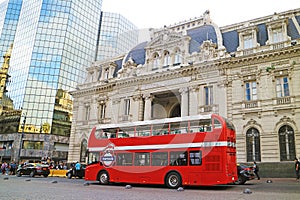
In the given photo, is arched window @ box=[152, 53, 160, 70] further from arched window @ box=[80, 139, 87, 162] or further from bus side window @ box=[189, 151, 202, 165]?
bus side window @ box=[189, 151, 202, 165]

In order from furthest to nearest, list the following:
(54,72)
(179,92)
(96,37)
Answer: (96,37) < (54,72) < (179,92)

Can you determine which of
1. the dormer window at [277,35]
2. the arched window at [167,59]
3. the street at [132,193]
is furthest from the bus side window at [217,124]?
the arched window at [167,59]

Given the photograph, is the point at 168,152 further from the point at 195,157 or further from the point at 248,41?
the point at 248,41

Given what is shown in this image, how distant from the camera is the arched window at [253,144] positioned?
24.5m

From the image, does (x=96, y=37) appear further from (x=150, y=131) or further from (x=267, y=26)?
(x=150, y=131)

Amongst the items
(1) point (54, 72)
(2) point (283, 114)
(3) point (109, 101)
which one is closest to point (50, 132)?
(1) point (54, 72)

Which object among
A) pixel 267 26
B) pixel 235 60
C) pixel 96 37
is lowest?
pixel 235 60

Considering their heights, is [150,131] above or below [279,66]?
below

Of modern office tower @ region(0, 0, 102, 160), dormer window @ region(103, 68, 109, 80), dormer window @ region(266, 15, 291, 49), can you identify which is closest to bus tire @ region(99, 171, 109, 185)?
dormer window @ region(266, 15, 291, 49)

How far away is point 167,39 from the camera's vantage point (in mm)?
33438

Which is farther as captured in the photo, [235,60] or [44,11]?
[44,11]

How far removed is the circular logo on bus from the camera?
17.7 meters

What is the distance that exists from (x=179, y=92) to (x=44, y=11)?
49144 millimetres

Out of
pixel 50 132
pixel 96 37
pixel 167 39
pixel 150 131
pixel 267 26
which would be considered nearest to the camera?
pixel 150 131
